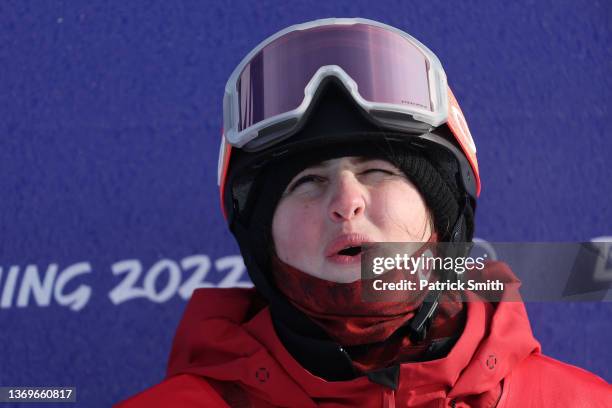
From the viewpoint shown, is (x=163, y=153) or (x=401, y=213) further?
(x=163, y=153)

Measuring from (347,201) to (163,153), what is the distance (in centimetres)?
75

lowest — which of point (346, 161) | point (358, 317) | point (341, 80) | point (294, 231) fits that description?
point (358, 317)

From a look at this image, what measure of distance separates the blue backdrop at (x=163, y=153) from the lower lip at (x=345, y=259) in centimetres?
60

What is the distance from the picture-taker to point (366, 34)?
1291 millimetres

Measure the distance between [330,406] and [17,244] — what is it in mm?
933

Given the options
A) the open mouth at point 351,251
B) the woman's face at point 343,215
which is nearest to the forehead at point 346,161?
the woman's face at point 343,215

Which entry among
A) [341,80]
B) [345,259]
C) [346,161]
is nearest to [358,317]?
[345,259]

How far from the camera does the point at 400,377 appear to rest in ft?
3.73

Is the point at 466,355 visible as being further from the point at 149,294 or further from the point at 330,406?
the point at 149,294

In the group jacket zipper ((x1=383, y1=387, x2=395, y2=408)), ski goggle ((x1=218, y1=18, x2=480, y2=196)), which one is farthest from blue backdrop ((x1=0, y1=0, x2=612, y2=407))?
jacket zipper ((x1=383, y1=387, x2=395, y2=408))

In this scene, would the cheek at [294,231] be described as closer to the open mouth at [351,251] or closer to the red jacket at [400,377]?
the open mouth at [351,251]

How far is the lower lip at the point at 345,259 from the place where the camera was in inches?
44.5

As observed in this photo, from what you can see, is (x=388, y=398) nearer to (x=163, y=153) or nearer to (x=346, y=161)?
(x=346, y=161)

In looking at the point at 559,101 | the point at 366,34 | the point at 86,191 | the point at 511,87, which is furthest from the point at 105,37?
the point at 559,101
